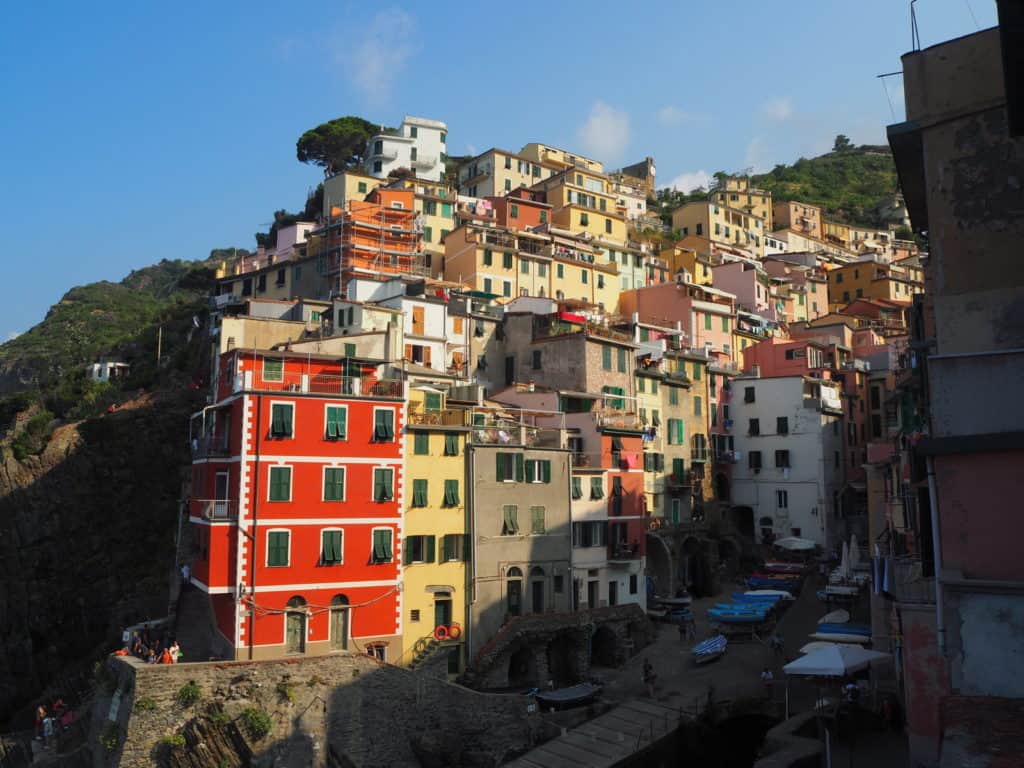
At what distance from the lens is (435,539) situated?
39344 millimetres

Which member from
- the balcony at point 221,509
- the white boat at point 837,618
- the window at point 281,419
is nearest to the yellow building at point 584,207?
the white boat at point 837,618

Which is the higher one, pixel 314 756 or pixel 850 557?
pixel 850 557

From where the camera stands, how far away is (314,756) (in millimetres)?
31953

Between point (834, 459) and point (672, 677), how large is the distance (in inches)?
1182

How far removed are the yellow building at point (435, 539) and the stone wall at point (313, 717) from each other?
10.3ft

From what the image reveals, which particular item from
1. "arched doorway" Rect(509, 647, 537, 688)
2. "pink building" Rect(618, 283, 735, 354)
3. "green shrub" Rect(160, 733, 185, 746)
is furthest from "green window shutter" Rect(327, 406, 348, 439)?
"pink building" Rect(618, 283, 735, 354)

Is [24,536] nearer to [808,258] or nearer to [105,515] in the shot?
[105,515]

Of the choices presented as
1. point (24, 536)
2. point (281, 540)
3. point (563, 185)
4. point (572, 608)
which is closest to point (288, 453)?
point (281, 540)

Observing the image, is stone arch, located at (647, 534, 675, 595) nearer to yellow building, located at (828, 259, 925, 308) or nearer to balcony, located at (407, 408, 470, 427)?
balcony, located at (407, 408, 470, 427)

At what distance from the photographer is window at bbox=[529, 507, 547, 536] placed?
42.8m

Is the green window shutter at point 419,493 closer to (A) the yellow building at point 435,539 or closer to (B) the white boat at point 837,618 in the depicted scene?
(A) the yellow building at point 435,539

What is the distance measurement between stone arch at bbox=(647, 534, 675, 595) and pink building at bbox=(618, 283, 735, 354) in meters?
20.3

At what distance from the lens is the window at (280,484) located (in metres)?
35.3

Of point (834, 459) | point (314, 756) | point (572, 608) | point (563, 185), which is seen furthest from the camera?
point (563, 185)
